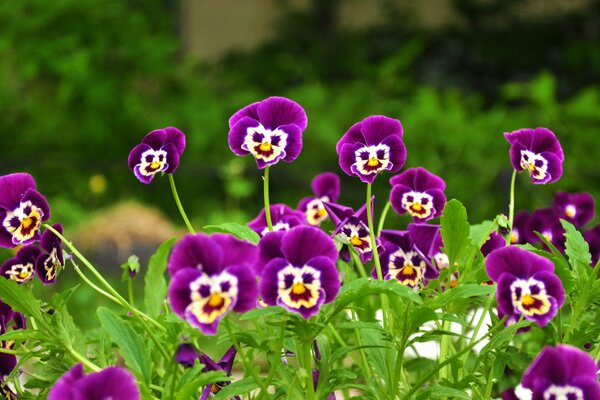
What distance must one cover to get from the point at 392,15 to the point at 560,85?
5.77 feet

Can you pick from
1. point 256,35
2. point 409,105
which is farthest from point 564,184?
point 256,35

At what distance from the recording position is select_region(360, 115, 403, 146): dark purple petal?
901mm

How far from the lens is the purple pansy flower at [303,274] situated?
701 millimetres

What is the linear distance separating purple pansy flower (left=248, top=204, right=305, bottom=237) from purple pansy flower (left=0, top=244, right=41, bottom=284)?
243mm

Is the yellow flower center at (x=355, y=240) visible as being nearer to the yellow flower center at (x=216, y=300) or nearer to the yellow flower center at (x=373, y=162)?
the yellow flower center at (x=373, y=162)

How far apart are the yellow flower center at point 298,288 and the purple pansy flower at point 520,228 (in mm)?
526

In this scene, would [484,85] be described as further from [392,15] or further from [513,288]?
[513,288]

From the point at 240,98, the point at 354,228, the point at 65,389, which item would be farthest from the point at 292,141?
the point at 240,98

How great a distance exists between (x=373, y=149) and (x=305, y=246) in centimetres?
21

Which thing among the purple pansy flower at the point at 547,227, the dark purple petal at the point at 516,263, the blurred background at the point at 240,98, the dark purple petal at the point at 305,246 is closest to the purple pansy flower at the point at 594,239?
the purple pansy flower at the point at 547,227

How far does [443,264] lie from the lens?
107 centimetres

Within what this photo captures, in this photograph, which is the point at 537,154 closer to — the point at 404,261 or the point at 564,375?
the point at 404,261

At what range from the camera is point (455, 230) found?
0.89 meters

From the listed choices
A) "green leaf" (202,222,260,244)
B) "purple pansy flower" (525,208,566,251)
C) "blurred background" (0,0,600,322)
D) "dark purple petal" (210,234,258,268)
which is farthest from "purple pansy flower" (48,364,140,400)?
"blurred background" (0,0,600,322)
